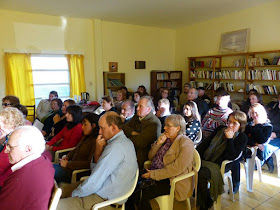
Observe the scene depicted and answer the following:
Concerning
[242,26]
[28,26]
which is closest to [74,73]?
[28,26]

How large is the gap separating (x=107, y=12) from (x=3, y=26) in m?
2.57

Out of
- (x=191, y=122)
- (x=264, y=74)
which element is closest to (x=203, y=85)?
(x=264, y=74)

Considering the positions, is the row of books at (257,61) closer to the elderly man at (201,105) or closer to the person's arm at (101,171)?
the elderly man at (201,105)

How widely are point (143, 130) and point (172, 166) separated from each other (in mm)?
685

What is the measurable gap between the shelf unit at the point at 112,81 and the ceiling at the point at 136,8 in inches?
64.2

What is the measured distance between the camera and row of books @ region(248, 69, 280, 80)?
4.88 m

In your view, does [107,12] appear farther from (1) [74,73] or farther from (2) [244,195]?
(2) [244,195]

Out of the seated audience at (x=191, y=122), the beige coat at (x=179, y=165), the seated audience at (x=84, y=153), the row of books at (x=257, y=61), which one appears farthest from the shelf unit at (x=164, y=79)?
the beige coat at (x=179, y=165)

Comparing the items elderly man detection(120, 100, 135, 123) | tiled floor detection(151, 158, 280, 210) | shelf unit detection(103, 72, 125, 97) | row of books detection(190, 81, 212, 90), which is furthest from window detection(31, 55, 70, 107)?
tiled floor detection(151, 158, 280, 210)

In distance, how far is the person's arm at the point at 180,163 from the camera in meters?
1.86

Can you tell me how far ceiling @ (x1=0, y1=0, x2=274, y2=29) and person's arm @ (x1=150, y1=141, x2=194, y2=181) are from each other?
380 centimetres

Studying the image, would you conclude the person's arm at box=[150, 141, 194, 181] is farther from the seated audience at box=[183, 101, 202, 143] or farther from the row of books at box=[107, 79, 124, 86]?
the row of books at box=[107, 79, 124, 86]

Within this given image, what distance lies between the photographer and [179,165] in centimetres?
186

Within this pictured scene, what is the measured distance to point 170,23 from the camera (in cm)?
670
